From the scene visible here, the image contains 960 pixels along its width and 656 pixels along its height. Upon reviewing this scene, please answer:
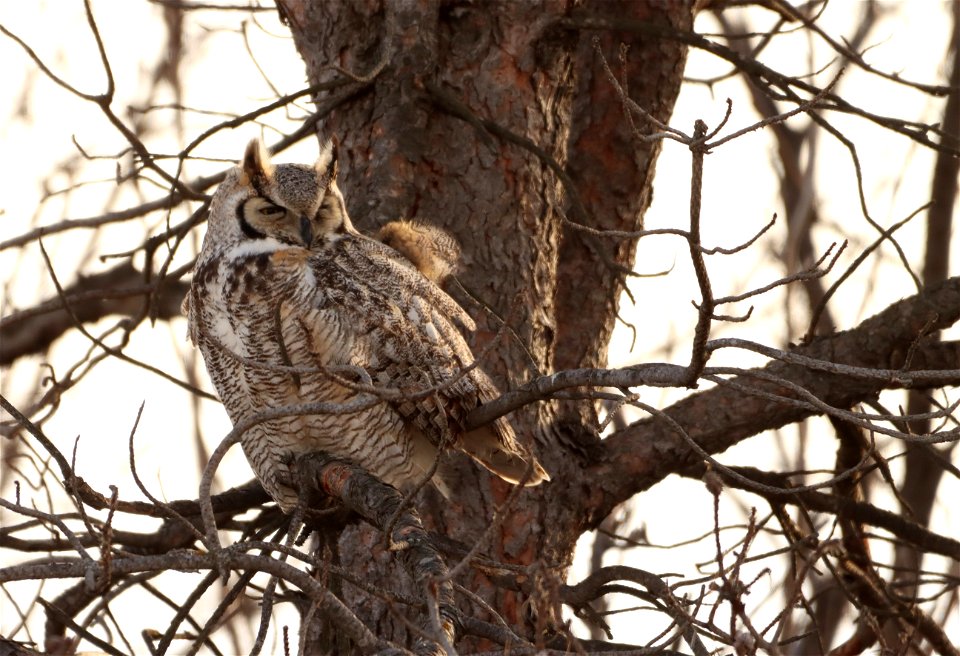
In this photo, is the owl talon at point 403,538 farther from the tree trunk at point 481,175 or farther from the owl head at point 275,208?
the owl head at point 275,208

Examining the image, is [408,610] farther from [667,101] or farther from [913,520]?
[667,101]

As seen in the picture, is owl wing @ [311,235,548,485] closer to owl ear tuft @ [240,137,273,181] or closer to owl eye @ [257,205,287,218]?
owl eye @ [257,205,287,218]


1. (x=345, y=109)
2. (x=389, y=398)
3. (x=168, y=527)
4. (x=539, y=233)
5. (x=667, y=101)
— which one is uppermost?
(x=667, y=101)

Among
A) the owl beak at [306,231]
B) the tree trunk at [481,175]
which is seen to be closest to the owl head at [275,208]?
the owl beak at [306,231]

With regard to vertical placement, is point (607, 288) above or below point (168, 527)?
above

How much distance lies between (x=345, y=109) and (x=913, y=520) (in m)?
2.41

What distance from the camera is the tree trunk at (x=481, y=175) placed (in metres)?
3.98

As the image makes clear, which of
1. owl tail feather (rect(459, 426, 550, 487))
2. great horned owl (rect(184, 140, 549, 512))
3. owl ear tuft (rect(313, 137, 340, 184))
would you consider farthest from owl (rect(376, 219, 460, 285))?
owl tail feather (rect(459, 426, 550, 487))

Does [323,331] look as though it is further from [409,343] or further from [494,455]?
[494,455]

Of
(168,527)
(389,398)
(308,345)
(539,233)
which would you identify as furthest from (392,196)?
(389,398)

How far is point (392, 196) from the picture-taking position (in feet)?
13.6

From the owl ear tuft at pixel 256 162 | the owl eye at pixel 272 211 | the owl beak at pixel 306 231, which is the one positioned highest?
the owl ear tuft at pixel 256 162

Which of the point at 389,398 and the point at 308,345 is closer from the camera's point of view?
the point at 389,398

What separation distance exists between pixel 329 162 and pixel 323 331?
0.79 meters
